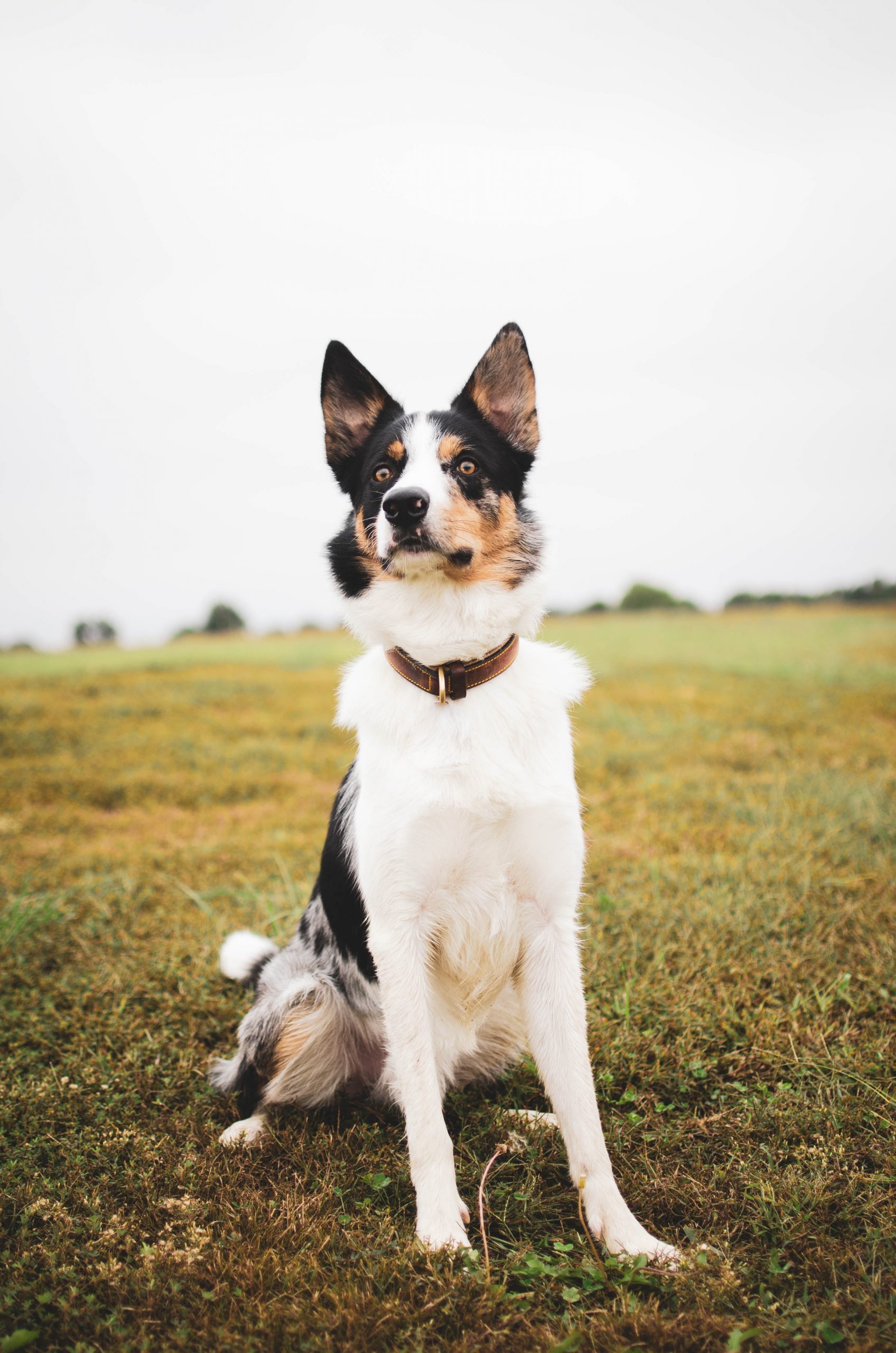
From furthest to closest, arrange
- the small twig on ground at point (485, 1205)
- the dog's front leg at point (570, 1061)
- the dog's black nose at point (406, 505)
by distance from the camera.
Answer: the dog's black nose at point (406, 505) → the dog's front leg at point (570, 1061) → the small twig on ground at point (485, 1205)

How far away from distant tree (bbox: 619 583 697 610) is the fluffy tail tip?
17848mm

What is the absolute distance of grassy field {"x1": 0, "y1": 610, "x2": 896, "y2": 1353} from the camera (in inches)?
79.5

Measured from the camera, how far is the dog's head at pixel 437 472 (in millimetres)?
2492

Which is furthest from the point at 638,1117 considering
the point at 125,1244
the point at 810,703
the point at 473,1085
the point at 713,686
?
the point at 713,686

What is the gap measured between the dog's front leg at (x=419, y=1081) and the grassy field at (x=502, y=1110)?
11 cm

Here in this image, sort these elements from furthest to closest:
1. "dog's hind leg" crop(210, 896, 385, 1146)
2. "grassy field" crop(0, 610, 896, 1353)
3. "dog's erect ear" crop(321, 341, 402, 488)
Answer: "dog's erect ear" crop(321, 341, 402, 488), "dog's hind leg" crop(210, 896, 385, 1146), "grassy field" crop(0, 610, 896, 1353)

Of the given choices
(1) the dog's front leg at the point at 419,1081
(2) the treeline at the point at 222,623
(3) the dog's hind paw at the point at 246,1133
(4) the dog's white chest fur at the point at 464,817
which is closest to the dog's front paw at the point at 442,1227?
(1) the dog's front leg at the point at 419,1081

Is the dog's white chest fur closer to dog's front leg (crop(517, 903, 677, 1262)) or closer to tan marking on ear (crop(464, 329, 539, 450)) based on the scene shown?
dog's front leg (crop(517, 903, 677, 1262))

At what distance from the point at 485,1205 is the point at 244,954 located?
1.65 m

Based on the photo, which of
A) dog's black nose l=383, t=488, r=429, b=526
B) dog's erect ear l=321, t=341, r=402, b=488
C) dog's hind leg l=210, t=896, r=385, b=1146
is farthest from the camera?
dog's erect ear l=321, t=341, r=402, b=488

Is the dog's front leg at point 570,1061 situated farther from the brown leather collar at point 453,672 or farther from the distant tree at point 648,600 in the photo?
the distant tree at point 648,600

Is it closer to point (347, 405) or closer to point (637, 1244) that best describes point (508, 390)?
point (347, 405)

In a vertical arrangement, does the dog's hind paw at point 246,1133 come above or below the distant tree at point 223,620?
below

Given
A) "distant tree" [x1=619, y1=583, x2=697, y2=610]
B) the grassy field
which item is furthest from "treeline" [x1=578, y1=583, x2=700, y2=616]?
the grassy field
